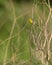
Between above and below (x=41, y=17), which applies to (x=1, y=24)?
above

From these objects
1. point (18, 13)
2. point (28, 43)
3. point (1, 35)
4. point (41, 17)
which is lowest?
point (28, 43)

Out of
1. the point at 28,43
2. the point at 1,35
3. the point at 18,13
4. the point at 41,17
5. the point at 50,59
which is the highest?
the point at 18,13

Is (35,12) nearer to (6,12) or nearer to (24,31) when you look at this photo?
(24,31)

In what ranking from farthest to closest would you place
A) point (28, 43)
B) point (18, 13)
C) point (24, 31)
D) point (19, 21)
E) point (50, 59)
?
1. point (18, 13)
2. point (19, 21)
3. point (24, 31)
4. point (28, 43)
5. point (50, 59)

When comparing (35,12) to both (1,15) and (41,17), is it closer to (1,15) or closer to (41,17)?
(41,17)

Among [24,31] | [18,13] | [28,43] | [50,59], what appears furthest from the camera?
[18,13]

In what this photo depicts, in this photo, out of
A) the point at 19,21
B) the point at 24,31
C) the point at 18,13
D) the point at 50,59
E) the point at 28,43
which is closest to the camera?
the point at 50,59

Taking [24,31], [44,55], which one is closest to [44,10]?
[24,31]

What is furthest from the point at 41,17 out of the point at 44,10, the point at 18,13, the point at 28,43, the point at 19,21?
the point at 18,13

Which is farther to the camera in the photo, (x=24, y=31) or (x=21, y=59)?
(x=24, y=31)
